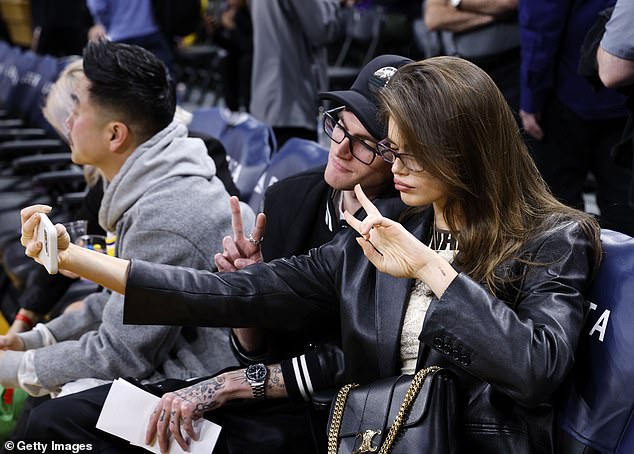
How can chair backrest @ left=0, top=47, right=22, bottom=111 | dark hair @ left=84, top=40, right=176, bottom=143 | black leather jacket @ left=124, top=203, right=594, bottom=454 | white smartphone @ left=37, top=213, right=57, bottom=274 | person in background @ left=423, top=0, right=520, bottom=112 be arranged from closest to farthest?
black leather jacket @ left=124, top=203, right=594, bottom=454 < white smartphone @ left=37, top=213, right=57, bottom=274 < dark hair @ left=84, top=40, right=176, bottom=143 < person in background @ left=423, top=0, right=520, bottom=112 < chair backrest @ left=0, top=47, right=22, bottom=111

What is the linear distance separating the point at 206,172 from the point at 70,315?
0.58 metres

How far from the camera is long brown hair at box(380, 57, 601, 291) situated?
1.78 m

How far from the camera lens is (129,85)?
8.93 ft

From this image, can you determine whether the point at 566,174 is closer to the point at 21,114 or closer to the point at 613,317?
the point at 613,317

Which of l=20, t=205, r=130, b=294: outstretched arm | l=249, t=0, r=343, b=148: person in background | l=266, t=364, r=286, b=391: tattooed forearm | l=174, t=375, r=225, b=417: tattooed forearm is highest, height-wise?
l=20, t=205, r=130, b=294: outstretched arm

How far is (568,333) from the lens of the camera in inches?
65.7

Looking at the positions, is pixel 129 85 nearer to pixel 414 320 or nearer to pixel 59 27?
pixel 414 320

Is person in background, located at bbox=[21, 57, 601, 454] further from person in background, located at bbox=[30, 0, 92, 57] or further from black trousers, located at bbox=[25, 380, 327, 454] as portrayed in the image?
person in background, located at bbox=[30, 0, 92, 57]

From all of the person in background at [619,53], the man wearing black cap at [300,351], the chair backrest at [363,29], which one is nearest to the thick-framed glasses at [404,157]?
the man wearing black cap at [300,351]

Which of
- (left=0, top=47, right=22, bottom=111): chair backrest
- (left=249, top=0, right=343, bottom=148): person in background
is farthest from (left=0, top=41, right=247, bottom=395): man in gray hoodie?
(left=0, top=47, right=22, bottom=111): chair backrest

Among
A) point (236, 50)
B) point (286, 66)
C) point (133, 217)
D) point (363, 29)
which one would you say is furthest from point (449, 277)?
point (363, 29)

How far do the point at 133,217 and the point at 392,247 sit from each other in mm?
1013

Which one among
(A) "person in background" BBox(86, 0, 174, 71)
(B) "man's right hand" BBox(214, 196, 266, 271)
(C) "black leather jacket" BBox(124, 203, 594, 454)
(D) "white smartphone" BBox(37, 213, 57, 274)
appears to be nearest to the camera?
(C) "black leather jacket" BBox(124, 203, 594, 454)

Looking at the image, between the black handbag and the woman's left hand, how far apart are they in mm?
186
